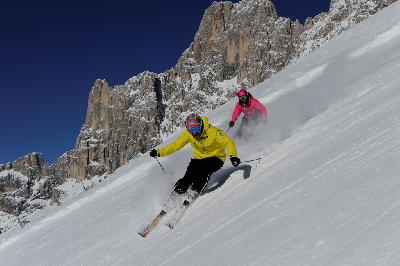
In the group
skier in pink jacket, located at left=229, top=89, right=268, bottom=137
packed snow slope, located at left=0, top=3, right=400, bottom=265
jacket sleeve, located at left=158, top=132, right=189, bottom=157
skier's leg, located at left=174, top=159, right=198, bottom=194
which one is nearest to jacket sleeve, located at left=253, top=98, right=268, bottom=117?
skier in pink jacket, located at left=229, top=89, right=268, bottom=137

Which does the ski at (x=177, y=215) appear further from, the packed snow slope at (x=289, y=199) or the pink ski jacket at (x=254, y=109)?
the pink ski jacket at (x=254, y=109)

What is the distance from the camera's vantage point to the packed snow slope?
428 centimetres

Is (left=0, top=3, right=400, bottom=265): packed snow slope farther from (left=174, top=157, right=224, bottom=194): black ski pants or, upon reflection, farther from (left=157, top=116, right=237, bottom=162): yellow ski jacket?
(left=157, top=116, right=237, bottom=162): yellow ski jacket

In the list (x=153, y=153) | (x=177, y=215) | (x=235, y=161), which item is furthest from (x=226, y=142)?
(x=177, y=215)

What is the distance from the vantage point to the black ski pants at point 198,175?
9164 mm

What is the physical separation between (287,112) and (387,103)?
3810 mm

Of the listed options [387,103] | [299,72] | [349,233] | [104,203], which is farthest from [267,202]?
[299,72]

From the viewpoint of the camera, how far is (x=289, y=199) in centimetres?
601

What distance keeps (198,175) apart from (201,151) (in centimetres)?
55

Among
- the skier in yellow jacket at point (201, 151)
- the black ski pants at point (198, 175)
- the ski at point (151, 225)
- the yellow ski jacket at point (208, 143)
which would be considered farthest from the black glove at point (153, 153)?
the ski at point (151, 225)

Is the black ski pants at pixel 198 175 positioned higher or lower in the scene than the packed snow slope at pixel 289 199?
higher

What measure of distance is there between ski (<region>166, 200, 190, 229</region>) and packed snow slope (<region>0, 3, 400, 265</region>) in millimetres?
209

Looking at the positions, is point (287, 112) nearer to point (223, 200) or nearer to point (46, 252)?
point (223, 200)

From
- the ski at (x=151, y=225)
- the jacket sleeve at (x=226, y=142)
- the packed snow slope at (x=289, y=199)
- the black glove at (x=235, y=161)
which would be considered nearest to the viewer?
the packed snow slope at (x=289, y=199)
